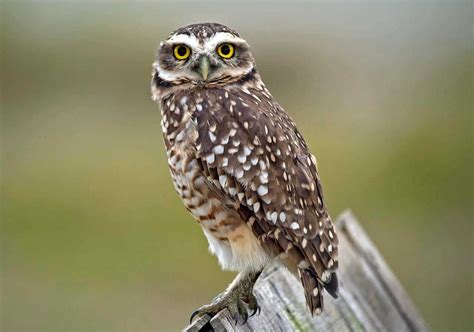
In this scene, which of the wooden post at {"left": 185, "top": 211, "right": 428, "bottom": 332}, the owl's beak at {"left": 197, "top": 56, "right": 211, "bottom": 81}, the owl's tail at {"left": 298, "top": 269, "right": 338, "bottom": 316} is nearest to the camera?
the wooden post at {"left": 185, "top": 211, "right": 428, "bottom": 332}

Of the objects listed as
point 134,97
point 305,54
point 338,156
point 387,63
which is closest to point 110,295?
point 338,156

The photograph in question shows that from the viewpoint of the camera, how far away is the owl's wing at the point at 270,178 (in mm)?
3619

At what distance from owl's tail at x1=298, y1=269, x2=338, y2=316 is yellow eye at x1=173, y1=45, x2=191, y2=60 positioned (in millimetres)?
1241

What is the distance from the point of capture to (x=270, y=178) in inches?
145

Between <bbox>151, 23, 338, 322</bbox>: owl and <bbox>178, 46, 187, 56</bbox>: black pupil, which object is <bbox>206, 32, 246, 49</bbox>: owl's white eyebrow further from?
<bbox>178, 46, 187, 56</bbox>: black pupil

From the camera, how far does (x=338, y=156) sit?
10.5 meters

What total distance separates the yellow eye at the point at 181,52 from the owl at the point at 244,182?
6cm

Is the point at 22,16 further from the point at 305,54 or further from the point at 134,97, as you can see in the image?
the point at 305,54

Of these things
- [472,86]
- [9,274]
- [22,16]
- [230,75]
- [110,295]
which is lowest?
[472,86]

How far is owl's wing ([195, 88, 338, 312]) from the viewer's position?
3619 mm

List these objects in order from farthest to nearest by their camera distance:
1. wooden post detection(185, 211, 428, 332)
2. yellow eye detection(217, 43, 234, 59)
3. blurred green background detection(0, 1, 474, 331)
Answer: blurred green background detection(0, 1, 474, 331), yellow eye detection(217, 43, 234, 59), wooden post detection(185, 211, 428, 332)

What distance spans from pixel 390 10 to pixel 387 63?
5.40 feet

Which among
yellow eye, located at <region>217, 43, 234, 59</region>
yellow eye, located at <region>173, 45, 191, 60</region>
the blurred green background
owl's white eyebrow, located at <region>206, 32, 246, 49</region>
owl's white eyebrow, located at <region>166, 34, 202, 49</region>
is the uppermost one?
owl's white eyebrow, located at <region>166, 34, 202, 49</region>

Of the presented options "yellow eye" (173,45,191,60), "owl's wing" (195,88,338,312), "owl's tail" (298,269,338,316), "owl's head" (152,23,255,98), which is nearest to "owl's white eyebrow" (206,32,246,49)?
"owl's head" (152,23,255,98)
